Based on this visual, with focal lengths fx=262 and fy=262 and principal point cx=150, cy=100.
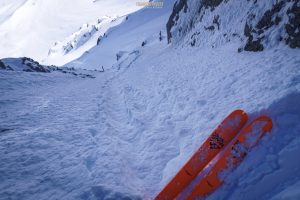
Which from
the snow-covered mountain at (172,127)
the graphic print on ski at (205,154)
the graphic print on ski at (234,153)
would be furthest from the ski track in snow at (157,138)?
the graphic print on ski at (205,154)

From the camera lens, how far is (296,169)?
5039mm

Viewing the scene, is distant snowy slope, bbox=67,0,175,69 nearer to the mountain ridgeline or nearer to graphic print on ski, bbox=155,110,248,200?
the mountain ridgeline

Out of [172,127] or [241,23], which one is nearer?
[172,127]

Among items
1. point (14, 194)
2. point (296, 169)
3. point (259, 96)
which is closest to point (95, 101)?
point (14, 194)

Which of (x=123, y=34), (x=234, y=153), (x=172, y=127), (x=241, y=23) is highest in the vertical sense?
(x=241, y=23)

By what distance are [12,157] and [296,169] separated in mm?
7856

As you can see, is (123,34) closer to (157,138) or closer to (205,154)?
(157,138)

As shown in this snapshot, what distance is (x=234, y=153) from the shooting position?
5.69 metres

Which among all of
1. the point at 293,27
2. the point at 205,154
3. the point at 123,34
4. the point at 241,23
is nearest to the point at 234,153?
the point at 205,154

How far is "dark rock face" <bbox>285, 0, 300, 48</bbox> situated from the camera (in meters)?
8.43

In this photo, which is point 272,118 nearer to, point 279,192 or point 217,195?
point 279,192

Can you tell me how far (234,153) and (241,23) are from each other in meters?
9.90

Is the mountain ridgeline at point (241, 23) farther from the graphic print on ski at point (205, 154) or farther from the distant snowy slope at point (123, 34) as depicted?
the distant snowy slope at point (123, 34)

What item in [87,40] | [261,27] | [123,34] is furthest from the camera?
[87,40]
